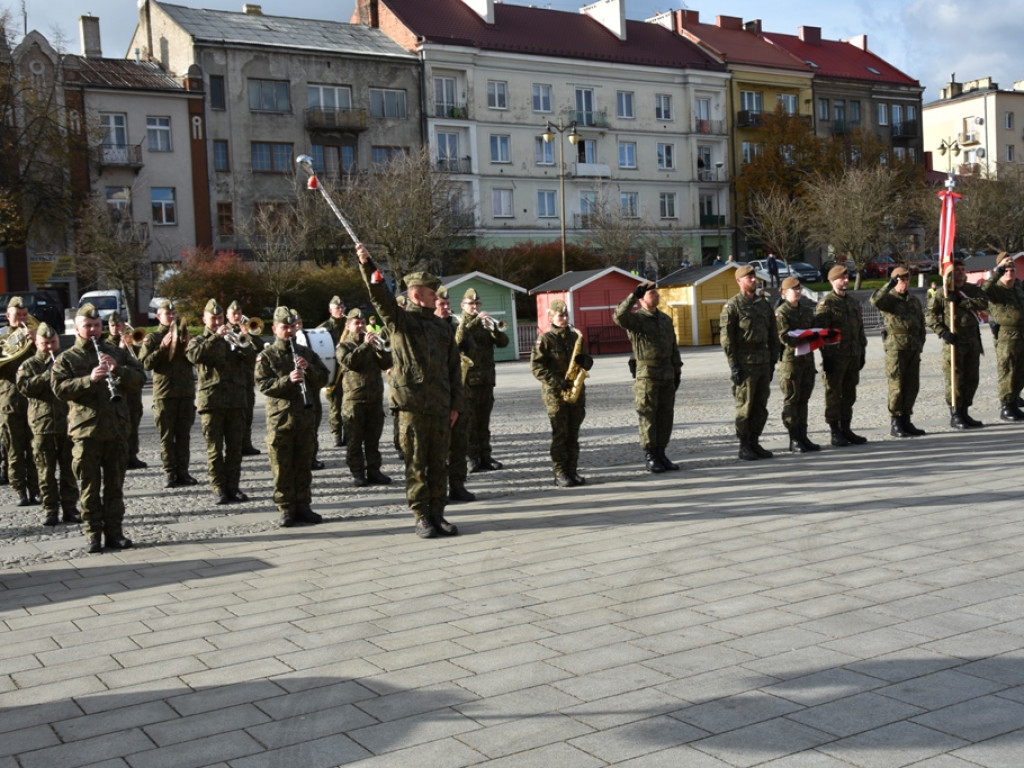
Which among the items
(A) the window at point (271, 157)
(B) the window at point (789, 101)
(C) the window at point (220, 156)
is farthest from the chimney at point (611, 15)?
(C) the window at point (220, 156)

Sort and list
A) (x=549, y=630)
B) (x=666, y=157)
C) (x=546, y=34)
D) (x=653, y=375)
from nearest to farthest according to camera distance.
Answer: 1. (x=549, y=630)
2. (x=653, y=375)
3. (x=546, y=34)
4. (x=666, y=157)

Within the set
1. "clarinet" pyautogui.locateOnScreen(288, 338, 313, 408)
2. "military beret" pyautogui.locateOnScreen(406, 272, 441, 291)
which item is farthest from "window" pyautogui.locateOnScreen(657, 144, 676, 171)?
"military beret" pyautogui.locateOnScreen(406, 272, 441, 291)

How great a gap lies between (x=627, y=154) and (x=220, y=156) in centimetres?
2183

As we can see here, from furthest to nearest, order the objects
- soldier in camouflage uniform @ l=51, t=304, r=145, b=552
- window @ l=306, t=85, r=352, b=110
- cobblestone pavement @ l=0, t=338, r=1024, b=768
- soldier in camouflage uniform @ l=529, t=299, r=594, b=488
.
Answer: window @ l=306, t=85, r=352, b=110, soldier in camouflage uniform @ l=529, t=299, r=594, b=488, soldier in camouflage uniform @ l=51, t=304, r=145, b=552, cobblestone pavement @ l=0, t=338, r=1024, b=768

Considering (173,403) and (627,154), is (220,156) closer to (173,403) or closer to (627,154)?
(627,154)

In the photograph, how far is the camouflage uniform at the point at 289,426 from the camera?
9531mm

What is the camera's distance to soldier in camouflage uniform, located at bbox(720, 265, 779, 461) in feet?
39.7

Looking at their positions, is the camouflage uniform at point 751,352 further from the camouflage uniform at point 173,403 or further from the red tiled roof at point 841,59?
the red tiled roof at point 841,59

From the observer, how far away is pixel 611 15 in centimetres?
5925

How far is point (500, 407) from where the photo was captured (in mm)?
20328

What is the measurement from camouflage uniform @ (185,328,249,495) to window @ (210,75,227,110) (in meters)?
38.7

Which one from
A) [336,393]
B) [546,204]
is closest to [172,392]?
[336,393]

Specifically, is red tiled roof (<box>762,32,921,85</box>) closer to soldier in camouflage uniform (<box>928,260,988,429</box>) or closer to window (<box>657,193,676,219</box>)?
window (<box>657,193,676,219</box>)

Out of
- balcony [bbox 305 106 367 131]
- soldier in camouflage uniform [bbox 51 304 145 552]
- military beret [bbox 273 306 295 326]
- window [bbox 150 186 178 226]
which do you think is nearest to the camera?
soldier in camouflage uniform [bbox 51 304 145 552]
